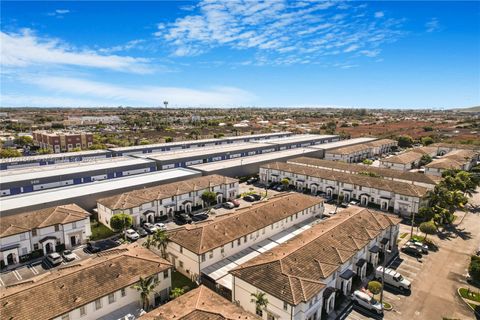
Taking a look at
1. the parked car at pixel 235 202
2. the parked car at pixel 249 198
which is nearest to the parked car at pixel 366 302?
the parked car at pixel 235 202

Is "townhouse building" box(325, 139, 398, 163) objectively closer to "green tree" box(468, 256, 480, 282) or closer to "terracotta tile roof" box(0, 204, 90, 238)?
"green tree" box(468, 256, 480, 282)

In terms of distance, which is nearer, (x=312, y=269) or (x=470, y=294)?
(x=312, y=269)

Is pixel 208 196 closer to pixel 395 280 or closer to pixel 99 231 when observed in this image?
pixel 99 231

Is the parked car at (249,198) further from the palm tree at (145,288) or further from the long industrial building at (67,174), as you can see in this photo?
the palm tree at (145,288)

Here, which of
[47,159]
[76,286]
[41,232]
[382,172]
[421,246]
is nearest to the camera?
[76,286]

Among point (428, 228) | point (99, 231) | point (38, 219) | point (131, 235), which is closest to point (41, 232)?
point (38, 219)

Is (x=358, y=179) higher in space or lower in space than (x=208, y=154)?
lower
